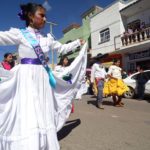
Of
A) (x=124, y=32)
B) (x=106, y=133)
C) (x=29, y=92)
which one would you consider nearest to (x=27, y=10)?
(x=29, y=92)

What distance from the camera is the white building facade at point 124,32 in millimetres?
23391

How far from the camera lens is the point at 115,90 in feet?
35.7

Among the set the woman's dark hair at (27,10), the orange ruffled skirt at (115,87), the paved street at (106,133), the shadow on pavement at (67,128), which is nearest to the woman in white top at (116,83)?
the orange ruffled skirt at (115,87)

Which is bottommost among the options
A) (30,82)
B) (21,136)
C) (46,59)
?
(21,136)

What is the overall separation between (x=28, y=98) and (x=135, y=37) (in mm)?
21437

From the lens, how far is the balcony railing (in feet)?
75.5

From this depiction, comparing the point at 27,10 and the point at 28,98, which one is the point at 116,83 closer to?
the point at 27,10

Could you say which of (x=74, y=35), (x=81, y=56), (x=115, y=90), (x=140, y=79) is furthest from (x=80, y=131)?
(x=74, y=35)

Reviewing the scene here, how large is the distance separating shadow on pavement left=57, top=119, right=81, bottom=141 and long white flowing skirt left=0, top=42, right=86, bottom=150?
214cm

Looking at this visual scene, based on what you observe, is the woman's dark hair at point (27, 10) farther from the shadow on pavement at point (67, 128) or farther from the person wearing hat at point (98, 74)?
the person wearing hat at point (98, 74)

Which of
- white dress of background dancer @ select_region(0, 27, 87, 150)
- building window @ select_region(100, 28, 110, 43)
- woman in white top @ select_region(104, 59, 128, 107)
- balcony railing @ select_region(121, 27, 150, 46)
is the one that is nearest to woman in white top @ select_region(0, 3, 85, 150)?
white dress of background dancer @ select_region(0, 27, 87, 150)

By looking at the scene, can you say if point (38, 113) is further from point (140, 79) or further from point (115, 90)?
point (140, 79)

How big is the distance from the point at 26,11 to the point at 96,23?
26.4m

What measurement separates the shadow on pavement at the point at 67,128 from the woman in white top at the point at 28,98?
2.15 m
